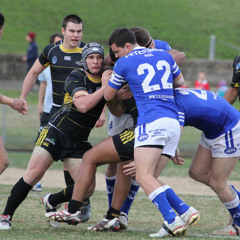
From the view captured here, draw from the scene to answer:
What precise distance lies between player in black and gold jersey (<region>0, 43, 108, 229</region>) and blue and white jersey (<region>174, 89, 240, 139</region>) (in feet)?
2.99

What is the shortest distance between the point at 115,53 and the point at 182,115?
3.25 ft

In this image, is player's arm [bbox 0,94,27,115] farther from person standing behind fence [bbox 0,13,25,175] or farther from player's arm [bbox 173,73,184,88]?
player's arm [bbox 173,73,184,88]

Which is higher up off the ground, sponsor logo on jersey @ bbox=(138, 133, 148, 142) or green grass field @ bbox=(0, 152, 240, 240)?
sponsor logo on jersey @ bbox=(138, 133, 148, 142)

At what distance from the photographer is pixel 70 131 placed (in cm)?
673

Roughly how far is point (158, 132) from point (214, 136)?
2.72 ft

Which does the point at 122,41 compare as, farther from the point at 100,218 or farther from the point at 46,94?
the point at 46,94

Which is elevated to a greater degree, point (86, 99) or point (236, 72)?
point (236, 72)

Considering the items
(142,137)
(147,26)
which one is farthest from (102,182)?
(147,26)

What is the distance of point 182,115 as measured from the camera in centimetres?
622

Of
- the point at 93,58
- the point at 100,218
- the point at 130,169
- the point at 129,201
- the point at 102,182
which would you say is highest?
the point at 93,58

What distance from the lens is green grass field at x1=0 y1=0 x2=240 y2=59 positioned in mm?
29020

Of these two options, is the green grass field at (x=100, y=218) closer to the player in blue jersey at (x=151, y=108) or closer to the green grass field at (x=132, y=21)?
the player in blue jersey at (x=151, y=108)

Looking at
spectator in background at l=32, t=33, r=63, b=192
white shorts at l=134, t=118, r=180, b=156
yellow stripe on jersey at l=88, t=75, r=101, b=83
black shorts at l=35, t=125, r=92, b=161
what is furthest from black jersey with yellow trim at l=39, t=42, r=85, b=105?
white shorts at l=134, t=118, r=180, b=156

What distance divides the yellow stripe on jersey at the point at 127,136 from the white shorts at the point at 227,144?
0.90 metres
